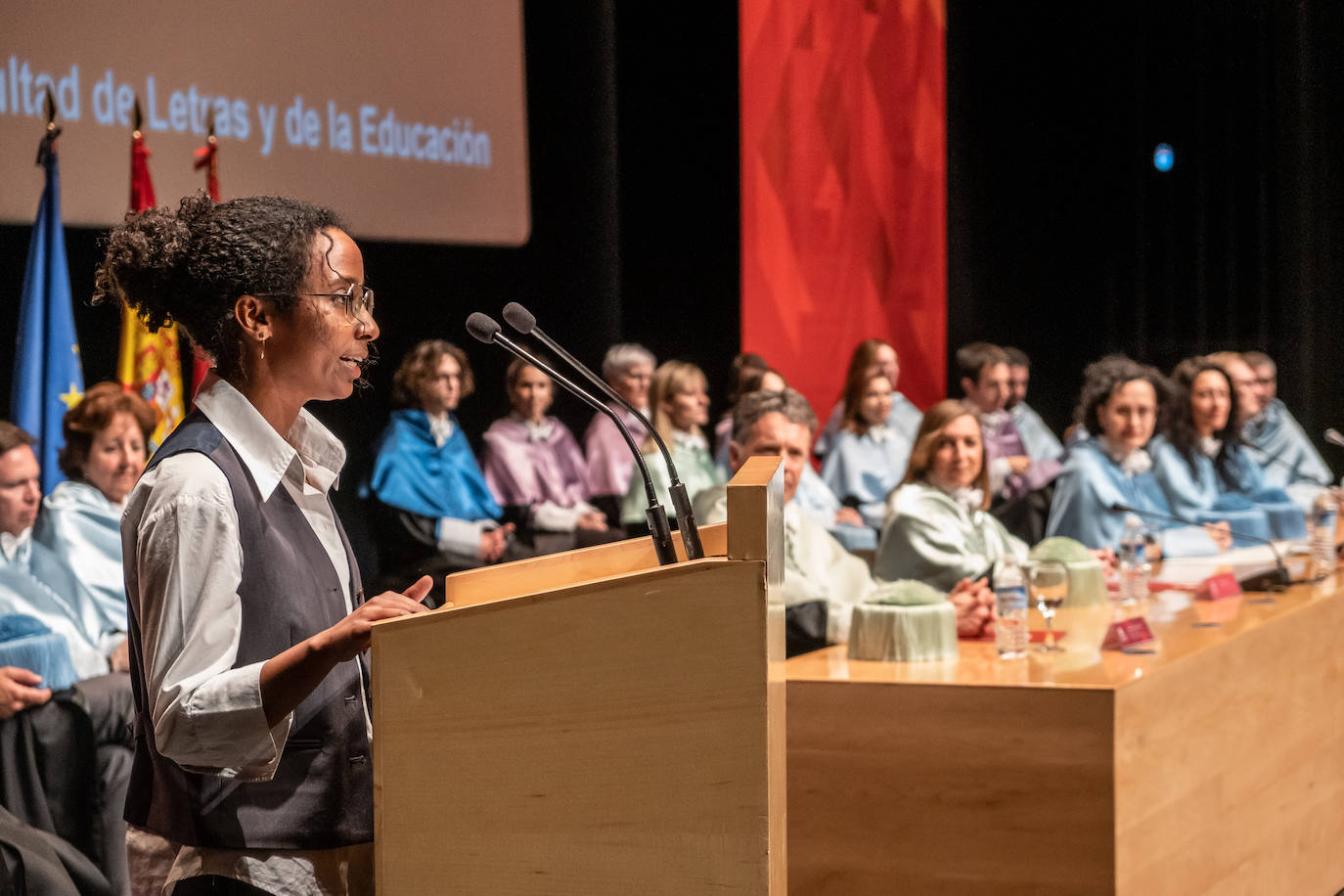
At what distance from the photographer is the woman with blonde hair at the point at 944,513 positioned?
406 centimetres

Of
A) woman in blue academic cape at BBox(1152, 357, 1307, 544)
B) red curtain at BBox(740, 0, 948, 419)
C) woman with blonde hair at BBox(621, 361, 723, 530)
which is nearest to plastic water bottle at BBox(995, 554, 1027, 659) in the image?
woman with blonde hair at BBox(621, 361, 723, 530)

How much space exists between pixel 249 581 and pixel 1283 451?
632cm

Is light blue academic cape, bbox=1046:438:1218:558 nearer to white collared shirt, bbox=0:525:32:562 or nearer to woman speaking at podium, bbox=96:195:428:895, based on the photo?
white collared shirt, bbox=0:525:32:562

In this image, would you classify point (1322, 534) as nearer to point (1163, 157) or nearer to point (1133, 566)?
point (1133, 566)

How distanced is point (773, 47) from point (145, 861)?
5.60 meters

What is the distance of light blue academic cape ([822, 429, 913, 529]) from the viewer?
6.43m

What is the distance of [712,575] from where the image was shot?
1034 mm

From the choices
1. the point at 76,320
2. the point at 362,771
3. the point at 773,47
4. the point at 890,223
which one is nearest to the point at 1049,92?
the point at 890,223

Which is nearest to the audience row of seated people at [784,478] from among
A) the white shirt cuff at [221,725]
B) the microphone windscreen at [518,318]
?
the microphone windscreen at [518,318]

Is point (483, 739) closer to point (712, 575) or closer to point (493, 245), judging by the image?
point (712, 575)

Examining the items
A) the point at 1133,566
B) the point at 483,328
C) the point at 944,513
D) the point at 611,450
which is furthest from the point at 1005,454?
the point at 483,328

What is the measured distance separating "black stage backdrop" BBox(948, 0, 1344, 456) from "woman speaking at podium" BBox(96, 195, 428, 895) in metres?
6.32

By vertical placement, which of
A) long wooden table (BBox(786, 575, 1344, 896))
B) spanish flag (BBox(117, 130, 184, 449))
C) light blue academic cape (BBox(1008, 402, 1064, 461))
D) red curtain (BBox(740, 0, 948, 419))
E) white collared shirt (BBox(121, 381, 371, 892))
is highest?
red curtain (BBox(740, 0, 948, 419))

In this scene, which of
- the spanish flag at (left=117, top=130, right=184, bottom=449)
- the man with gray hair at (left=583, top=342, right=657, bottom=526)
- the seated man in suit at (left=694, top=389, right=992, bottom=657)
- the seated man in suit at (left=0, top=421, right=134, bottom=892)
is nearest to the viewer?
the seated man in suit at (left=0, top=421, right=134, bottom=892)
